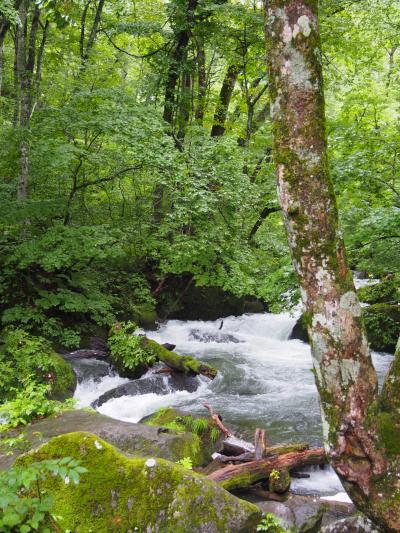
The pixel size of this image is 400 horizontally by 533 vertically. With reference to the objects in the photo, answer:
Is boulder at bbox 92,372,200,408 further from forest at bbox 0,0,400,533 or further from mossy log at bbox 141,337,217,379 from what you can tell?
mossy log at bbox 141,337,217,379

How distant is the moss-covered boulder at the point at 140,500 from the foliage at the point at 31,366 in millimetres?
4964

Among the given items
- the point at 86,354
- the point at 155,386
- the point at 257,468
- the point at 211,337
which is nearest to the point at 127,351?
the point at 155,386

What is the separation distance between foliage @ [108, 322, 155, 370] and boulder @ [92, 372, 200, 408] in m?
0.45

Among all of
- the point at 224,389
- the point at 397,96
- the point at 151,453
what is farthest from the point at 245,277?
the point at 397,96

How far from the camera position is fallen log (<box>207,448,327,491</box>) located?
5.09 metres

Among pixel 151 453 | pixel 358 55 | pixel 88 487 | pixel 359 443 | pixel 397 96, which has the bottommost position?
pixel 151 453

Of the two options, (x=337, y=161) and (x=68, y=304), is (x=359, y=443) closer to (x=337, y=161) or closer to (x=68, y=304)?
(x=337, y=161)

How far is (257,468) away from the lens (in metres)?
5.32

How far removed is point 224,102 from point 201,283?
827cm

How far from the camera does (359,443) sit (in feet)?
7.76

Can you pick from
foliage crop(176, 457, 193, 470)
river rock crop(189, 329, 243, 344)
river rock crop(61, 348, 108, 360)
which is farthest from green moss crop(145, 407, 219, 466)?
river rock crop(189, 329, 243, 344)

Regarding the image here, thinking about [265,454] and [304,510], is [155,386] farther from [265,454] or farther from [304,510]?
[304,510]

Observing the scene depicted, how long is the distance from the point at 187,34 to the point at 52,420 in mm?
11737

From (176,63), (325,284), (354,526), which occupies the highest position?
(176,63)
